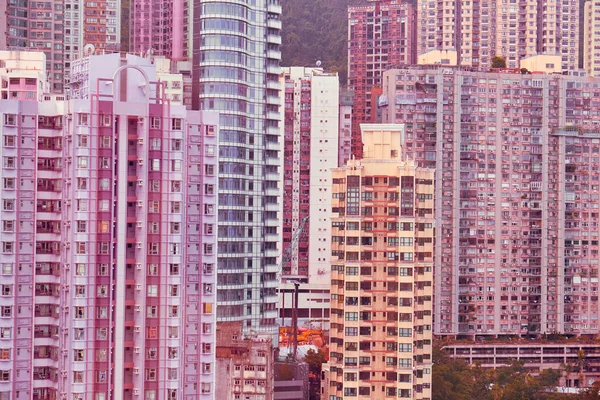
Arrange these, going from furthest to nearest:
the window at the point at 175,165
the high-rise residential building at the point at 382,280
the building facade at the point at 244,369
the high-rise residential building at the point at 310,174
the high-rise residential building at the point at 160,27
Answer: the high-rise residential building at the point at 160,27 < the high-rise residential building at the point at 310,174 < the building facade at the point at 244,369 < the high-rise residential building at the point at 382,280 < the window at the point at 175,165

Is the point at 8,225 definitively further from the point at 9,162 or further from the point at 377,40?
the point at 377,40

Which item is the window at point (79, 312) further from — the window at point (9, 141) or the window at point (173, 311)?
the window at point (9, 141)

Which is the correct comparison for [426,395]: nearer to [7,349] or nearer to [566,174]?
[7,349]

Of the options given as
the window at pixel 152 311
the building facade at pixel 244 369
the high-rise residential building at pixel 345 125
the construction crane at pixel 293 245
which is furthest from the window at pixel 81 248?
the high-rise residential building at pixel 345 125

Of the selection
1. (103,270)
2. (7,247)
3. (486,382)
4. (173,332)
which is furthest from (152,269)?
(486,382)

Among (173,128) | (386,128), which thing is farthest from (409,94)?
(173,128)

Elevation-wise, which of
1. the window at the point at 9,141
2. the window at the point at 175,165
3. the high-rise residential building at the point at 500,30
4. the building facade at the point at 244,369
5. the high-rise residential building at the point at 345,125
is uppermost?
the high-rise residential building at the point at 500,30
